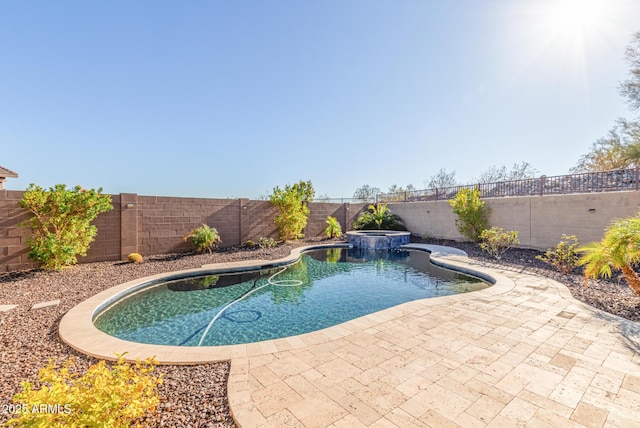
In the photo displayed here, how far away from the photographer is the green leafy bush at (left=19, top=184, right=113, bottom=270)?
7.11 meters

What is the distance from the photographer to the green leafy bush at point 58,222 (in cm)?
711

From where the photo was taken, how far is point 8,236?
7176mm

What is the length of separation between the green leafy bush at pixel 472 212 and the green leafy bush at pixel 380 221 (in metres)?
4.01

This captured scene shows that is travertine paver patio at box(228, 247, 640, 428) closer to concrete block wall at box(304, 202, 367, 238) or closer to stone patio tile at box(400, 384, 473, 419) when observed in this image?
stone patio tile at box(400, 384, 473, 419)

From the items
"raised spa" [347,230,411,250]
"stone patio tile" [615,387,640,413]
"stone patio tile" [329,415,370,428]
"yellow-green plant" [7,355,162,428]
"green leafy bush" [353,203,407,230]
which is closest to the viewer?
"yellow-green plant" [7,355,162,428]

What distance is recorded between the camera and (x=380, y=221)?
51.3 ft

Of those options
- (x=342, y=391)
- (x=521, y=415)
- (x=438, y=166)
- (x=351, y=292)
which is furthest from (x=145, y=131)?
(x=438, y=166)

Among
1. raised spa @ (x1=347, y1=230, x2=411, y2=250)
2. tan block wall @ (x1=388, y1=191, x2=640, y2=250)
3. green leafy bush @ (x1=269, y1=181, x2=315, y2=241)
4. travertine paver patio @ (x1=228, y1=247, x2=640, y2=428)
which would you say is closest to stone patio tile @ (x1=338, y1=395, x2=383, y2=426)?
travertine paver patio @ (x1=228, y1=247, x2=640, y2=428)

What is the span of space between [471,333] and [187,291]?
6.12 metres

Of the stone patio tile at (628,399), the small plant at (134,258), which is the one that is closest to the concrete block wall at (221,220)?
the small plant at (134,258)

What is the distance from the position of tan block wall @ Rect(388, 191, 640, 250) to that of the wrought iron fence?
0.43m

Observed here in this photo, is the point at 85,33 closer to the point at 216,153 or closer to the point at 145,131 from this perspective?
the point at 145,131

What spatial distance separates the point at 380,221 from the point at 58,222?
1362 centimetres

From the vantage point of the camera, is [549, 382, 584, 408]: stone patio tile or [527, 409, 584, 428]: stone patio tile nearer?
[527, 409, 584, 428]: stone patio tile
